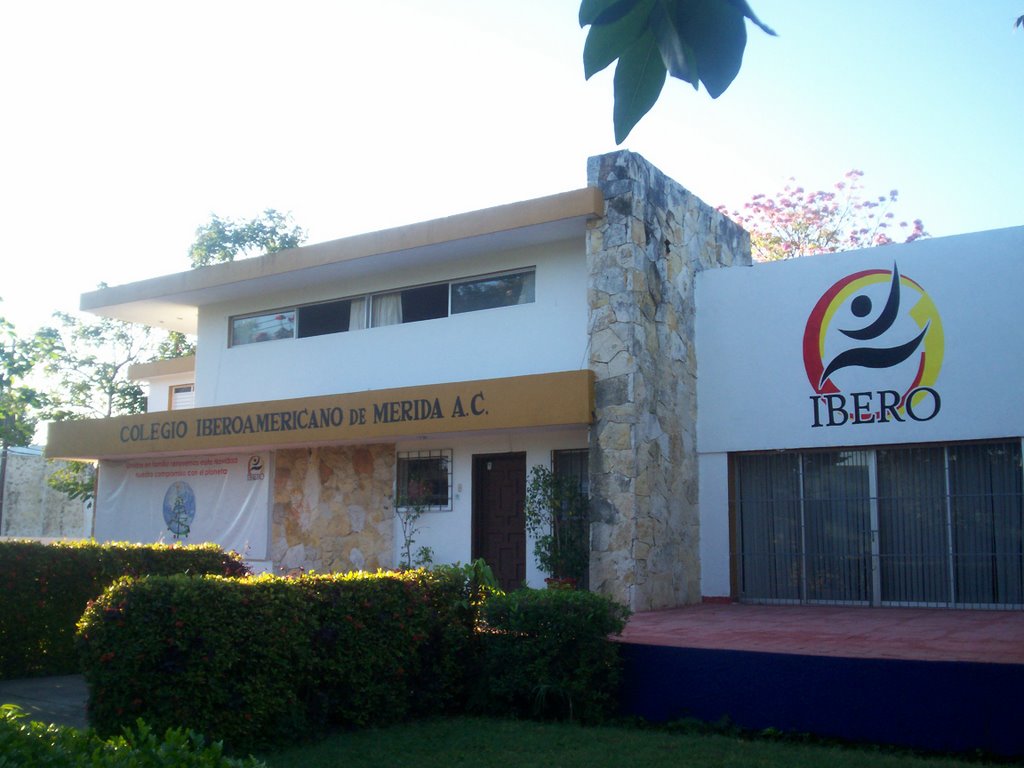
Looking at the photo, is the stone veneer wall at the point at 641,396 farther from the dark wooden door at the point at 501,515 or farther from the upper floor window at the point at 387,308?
the dark wooden door at the point at 501,515

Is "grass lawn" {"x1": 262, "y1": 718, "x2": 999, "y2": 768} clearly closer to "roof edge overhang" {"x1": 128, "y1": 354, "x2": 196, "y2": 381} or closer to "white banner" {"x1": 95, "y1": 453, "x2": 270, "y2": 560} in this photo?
"white banner" {"x1": 95, "y1": 453, "x2": 270, "y2": 560}

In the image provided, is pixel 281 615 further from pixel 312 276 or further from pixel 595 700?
pixel 312 276

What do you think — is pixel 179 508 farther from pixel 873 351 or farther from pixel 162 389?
pixel 873 351

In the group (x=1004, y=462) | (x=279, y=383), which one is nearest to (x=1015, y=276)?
(x=1004, y=462)

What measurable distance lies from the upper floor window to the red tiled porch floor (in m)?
5.07

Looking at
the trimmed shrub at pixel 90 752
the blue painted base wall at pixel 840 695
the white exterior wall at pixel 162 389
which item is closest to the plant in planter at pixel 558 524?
the blue painted base wall at pixel 840 695

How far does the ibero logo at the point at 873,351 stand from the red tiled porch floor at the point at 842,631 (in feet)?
8.13

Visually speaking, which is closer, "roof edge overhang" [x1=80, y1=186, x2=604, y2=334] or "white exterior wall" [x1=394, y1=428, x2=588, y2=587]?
"roof edge overhang" [x1=80, y1=186, x2=604, y2=334]

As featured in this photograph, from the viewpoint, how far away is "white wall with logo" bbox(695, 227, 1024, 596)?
41.3 ft

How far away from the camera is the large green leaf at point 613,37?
2305 mm

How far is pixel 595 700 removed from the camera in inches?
331

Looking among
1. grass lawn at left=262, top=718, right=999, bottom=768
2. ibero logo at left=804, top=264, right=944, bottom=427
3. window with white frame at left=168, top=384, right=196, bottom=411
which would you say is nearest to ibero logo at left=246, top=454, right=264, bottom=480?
window with white frame at left=168, top=384, right=196, bottom=411

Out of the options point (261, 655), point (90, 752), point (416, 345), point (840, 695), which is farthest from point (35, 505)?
point (90, 752)

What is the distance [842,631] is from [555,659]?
314 centimetres
